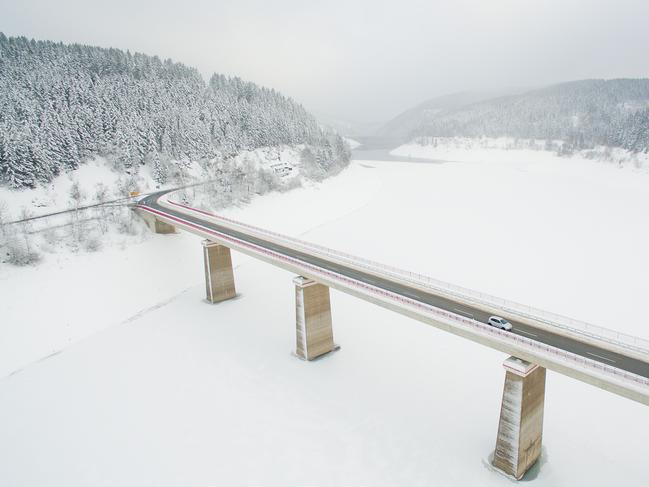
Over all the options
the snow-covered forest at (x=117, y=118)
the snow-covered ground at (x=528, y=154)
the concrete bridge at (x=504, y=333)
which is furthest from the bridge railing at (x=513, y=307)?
the snow-covered ground at (x=528, y=154)

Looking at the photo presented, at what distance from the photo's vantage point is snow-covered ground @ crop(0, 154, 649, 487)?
21.4 meters

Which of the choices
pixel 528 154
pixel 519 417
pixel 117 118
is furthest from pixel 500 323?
pixel 528 154

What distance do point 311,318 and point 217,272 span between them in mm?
14992

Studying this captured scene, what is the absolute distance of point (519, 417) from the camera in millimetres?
18953

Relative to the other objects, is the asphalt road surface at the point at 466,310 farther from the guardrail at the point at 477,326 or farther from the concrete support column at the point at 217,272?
the concrete support column at the point at 217,272

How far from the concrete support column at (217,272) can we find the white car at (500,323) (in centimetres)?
2735

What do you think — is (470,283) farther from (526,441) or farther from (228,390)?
(228,390)

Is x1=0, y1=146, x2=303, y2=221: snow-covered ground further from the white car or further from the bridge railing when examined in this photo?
the white car

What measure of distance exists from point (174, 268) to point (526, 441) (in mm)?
40750

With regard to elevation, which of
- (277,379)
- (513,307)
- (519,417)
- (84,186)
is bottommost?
(277,379)

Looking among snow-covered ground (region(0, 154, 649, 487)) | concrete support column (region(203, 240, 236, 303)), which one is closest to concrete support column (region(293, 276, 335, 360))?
snow-covered ground (region(0, 154, 649, 487))

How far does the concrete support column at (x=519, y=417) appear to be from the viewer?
18875 mm

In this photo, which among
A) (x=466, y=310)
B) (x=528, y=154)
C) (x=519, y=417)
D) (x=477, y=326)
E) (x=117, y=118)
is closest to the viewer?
(x=519, y=417)

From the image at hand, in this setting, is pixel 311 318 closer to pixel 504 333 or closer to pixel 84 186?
pixel 504 333
